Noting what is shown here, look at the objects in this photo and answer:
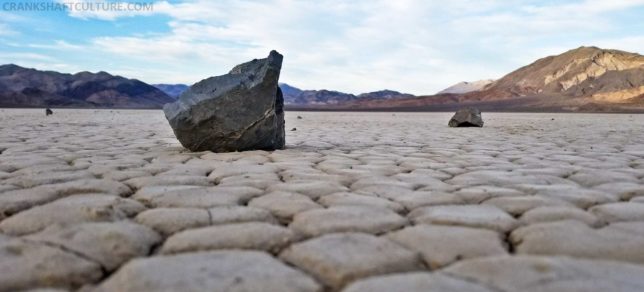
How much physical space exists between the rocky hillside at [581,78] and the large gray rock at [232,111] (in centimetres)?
3752

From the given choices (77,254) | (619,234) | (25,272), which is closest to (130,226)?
(77,254)

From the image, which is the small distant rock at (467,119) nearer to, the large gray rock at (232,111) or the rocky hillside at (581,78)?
the large gray rock at (232,111)

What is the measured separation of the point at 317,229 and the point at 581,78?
5762 cm

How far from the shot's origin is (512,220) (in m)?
1.95

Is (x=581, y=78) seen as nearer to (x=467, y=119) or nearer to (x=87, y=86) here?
(x=467, y=119)

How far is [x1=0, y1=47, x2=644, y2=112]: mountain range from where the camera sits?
39.2 meters

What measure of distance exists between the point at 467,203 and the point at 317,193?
2.19 feet

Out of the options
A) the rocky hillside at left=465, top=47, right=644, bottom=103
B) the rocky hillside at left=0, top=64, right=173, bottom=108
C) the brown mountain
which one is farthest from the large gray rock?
the rocky hillside at left=0, top=64, right=173, bottom=108

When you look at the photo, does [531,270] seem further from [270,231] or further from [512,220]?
[270,231]

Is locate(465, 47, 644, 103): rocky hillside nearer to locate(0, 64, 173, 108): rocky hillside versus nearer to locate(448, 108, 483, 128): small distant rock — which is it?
locate(448, 108, 483, 128): small distant rock

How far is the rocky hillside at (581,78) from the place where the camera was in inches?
1546

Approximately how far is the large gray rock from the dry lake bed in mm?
1304

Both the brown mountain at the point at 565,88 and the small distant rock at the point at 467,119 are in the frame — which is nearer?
the small distant rock at the point at 467,119

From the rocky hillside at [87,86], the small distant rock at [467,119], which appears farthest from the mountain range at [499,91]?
the small distant rock at [467,119]
